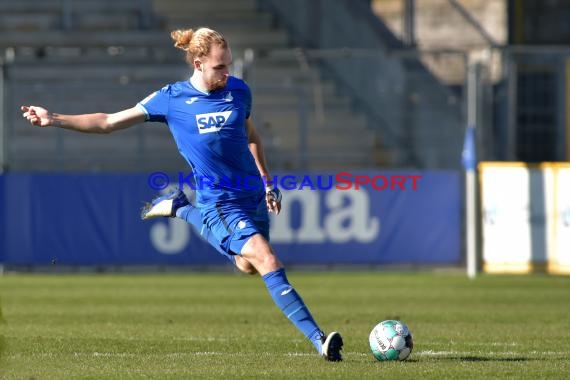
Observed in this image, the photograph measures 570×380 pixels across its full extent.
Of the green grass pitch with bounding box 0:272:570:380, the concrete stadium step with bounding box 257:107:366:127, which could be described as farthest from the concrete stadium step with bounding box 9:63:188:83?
the green grass pitch with bounding box 0:272:570:380

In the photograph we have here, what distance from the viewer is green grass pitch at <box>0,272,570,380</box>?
871 cm

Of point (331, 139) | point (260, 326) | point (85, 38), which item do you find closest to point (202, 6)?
point (85, 38)

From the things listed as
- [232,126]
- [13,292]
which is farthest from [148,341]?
[13,292]

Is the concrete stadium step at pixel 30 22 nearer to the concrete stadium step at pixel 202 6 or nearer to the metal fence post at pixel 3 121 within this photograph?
the concrete stadium step at pixel 202 6

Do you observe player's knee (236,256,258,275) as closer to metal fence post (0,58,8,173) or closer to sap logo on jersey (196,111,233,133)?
sap logo on jersey (196,111,233,133)

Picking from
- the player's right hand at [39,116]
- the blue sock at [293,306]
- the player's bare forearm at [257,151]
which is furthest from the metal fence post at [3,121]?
the blue sock at [293,306]

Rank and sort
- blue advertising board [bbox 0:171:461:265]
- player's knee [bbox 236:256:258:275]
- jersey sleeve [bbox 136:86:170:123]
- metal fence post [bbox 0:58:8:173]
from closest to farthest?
player's knee [bbox 236:256:258:275] → jersey sleeve [bbox 136:86:170:123] → blue advertising board [bbox 0:171:461:265] → metal fence post [bbox 0:58:8:173]

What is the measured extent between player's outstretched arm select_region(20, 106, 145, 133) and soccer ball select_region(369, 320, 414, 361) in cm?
220

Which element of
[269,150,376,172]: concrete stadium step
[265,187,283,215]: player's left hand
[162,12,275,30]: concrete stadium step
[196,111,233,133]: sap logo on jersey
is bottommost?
[269,150,376,172]: concrete stadium step

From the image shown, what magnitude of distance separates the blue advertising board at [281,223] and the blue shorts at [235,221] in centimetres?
1180

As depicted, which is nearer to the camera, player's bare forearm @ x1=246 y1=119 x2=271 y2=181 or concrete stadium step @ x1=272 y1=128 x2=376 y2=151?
player's bare forearm @ x1=246 y1=119 x2=271 y2=181

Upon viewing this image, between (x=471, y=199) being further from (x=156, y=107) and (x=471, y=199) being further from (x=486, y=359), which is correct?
(x=156, y=107)

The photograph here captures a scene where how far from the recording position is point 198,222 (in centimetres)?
945

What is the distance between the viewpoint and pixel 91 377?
8.23 metres
